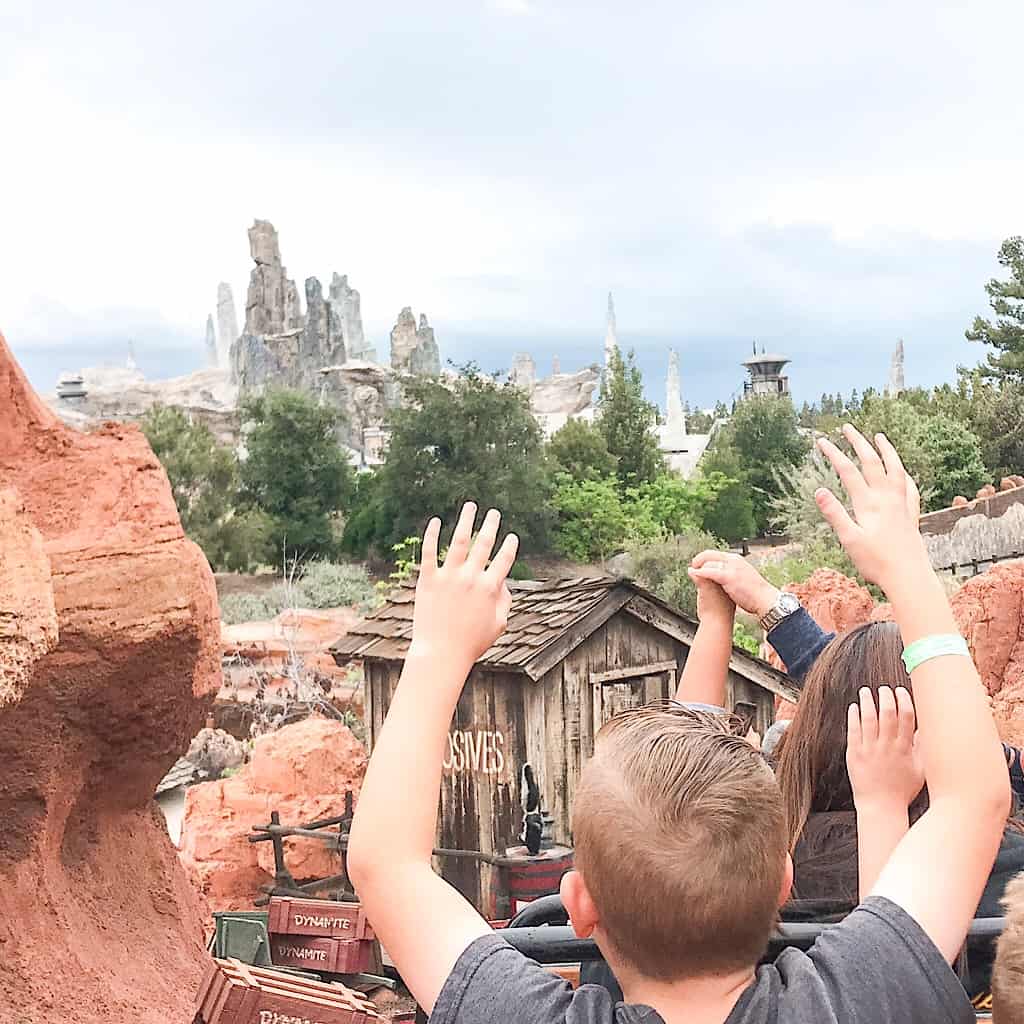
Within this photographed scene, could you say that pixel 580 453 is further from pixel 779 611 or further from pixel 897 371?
pixel 897 371

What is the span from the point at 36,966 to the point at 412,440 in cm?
2759

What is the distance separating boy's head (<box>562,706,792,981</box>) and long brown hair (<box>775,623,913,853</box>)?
634mm

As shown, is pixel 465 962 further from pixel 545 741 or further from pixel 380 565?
pixel 380 565

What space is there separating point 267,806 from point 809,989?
968 centimetres

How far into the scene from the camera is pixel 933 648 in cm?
140

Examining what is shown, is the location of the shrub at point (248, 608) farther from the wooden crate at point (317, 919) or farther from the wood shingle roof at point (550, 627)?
the wooden crate at point (317, 919)

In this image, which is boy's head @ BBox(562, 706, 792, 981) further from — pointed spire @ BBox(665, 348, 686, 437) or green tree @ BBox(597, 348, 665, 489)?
pointed spire @ BBox(665, 348, 686, 437)

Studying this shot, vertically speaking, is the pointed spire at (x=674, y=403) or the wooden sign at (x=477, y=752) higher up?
the pointed spire at (x=674, y=403)

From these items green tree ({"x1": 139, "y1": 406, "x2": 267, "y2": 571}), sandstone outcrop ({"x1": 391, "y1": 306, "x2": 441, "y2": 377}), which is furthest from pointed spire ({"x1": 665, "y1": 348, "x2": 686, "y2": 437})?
green tree ({"x1": 139, "y1": 406, "x2": 267, "y2": 571})

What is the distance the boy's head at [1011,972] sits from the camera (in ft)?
3.89

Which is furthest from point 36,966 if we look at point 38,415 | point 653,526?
point 653,526

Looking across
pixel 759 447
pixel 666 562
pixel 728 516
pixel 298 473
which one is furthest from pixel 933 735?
pixel 759 447

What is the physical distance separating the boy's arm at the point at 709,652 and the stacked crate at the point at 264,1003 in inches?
53.8

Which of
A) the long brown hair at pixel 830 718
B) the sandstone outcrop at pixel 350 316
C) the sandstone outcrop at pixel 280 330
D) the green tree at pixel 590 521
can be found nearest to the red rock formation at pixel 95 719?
the long brown hair at pixel 830 718
